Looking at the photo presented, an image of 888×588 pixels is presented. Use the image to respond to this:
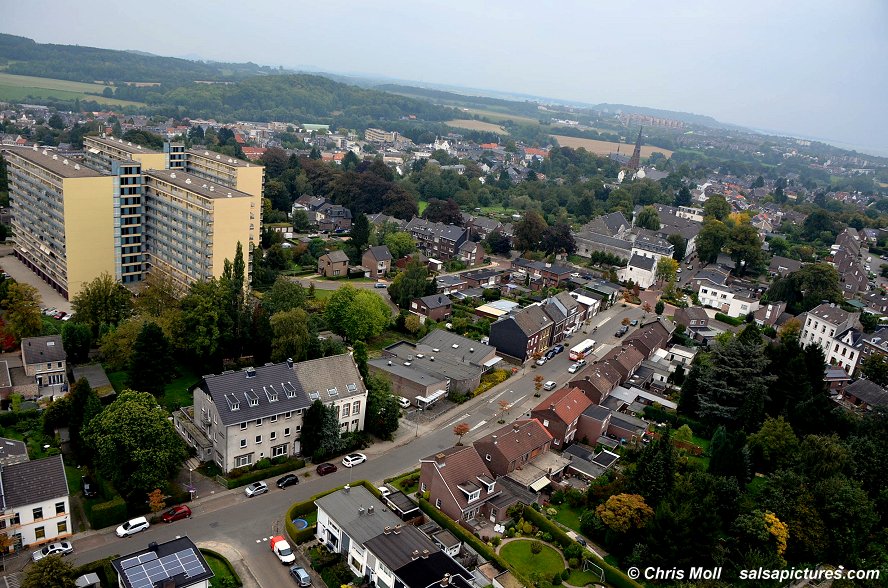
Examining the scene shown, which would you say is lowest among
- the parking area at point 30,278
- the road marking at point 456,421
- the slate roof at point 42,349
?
the road marking at point 456,421

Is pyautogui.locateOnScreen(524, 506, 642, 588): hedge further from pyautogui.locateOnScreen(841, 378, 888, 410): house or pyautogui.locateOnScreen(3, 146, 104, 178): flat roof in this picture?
pyautogui.locateOnScreen(3, 146, 104, 178): flat roof

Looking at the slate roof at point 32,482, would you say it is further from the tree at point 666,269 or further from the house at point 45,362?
the tree at point 666,269

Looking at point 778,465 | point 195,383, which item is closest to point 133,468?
point 195,383

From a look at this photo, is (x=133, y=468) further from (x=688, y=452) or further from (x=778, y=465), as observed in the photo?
(x=778, y=465)

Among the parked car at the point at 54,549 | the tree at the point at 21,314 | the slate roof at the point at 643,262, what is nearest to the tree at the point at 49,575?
the parked car at the point at 54,549

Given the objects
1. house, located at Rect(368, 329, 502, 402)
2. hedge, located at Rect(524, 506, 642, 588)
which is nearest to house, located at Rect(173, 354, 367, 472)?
house, located at Rect(368, 329, 502, 402)

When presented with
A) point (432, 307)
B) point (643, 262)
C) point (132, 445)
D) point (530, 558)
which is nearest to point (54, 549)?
point (132, 445)

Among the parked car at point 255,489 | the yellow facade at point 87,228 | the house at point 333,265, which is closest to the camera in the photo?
the parked car at point 255,489
